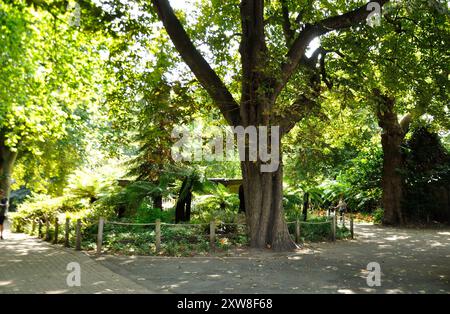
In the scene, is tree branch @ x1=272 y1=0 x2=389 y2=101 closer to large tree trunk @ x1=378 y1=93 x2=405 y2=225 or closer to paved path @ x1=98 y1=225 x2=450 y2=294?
paved path @ x1=98 y1=225 x2=450 y2=294

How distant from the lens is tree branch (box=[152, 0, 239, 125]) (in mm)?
12055

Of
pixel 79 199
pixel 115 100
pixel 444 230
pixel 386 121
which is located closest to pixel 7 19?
pixel 115 100

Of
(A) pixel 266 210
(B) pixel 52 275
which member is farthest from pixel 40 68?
(B) pixel 52 275

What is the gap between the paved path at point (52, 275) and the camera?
7.42 metres

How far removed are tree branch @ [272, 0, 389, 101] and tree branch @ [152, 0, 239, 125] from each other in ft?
5.41

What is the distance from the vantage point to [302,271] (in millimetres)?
9578

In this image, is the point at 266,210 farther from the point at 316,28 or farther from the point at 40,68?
the point at 40,68

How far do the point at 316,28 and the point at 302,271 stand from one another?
23.0 feet

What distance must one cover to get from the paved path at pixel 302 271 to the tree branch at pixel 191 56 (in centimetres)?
484

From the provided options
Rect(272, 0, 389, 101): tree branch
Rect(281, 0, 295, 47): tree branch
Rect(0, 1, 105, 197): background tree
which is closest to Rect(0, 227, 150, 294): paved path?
Rect(272, 0, 389, 101): tree branch

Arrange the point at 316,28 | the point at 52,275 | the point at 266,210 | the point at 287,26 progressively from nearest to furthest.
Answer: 1. the point at 52,275
2. the point at 316,28
3. the point at 266,210
4. the point at 287,26

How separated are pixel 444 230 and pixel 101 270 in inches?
671

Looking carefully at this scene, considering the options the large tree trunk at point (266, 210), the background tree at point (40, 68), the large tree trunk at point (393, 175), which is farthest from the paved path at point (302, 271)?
the background tree at point (40, 68)

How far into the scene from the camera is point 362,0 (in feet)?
47.1
